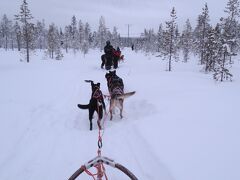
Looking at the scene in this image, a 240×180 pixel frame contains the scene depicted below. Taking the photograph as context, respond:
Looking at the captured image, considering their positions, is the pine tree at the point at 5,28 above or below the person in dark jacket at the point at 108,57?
above

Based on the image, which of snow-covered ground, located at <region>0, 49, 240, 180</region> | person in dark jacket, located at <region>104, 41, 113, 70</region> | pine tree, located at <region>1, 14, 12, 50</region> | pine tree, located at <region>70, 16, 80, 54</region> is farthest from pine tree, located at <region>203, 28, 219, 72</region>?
pine tree, located at <region>1, 14, 12, 50</region>

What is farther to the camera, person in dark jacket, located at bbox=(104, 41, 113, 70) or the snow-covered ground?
person in dark jacket, located at bbox=(104, 41, 113, 70)

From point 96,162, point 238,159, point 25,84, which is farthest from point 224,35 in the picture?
point 96,162

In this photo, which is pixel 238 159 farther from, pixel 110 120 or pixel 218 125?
pixel 110 120

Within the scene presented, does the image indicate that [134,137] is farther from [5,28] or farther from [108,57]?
[5,28]

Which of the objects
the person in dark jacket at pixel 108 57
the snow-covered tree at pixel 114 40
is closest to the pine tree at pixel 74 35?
the snow-covered tree at pixel 114 40

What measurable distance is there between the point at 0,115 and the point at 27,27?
103 ft

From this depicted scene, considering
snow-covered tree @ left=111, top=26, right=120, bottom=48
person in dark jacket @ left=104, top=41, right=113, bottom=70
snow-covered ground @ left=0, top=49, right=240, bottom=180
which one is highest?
snow-covered tree @ left=111, top=26, right=120, bottom=48

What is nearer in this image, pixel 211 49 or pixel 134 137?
pixel 134 137

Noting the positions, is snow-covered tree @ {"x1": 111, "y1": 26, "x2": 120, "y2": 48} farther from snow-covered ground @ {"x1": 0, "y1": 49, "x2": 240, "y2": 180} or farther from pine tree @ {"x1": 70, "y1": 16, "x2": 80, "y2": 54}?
snow-covered ground @ {"x1": 0, "y1": 49, "x2": 240, "y2": 180}

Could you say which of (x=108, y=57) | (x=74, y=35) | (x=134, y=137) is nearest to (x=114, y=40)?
(x=74, y=35)

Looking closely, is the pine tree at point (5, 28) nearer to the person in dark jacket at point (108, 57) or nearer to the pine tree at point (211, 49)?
the pine tree at point (211, 49)

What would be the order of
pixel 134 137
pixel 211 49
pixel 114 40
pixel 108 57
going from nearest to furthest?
pixel 134 137 → pixel 108 57 → pixel 211 49 → pixel 114 40

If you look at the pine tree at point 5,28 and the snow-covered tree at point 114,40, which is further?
the pine tree at point 5,28
